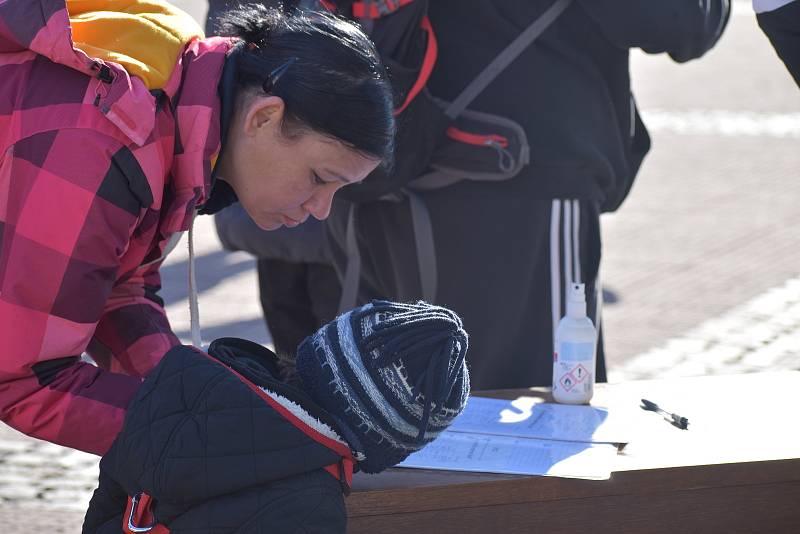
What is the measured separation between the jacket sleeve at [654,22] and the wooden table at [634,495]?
0.82 metres

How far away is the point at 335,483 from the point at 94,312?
0.46 m

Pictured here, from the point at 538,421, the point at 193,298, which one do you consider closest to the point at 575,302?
the point at 538,421

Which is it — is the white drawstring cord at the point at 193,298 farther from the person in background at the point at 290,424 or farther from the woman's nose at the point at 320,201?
the person in background at the point at 290,424

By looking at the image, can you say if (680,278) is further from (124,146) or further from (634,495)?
(124,146)

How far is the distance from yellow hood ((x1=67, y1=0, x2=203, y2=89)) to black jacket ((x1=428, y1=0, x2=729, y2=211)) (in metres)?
0.82

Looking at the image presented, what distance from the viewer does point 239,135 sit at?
2074 mm

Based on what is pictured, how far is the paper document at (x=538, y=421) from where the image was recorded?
7.19 feet

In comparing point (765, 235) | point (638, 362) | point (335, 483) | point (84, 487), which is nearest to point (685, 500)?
point (335, 483)

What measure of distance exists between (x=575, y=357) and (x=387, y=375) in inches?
30.0

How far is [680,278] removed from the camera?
6012mm

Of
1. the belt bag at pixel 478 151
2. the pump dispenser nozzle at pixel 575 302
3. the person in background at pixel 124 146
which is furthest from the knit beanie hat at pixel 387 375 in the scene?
the belt bag at pixel 478 151

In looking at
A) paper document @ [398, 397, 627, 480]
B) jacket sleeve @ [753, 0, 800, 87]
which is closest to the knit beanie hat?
paper document @ [398, 397, 627, 480]

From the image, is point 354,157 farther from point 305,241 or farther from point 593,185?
point 305,241

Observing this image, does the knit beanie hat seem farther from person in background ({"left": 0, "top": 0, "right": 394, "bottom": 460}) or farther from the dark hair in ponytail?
the dark hair in ponytail
